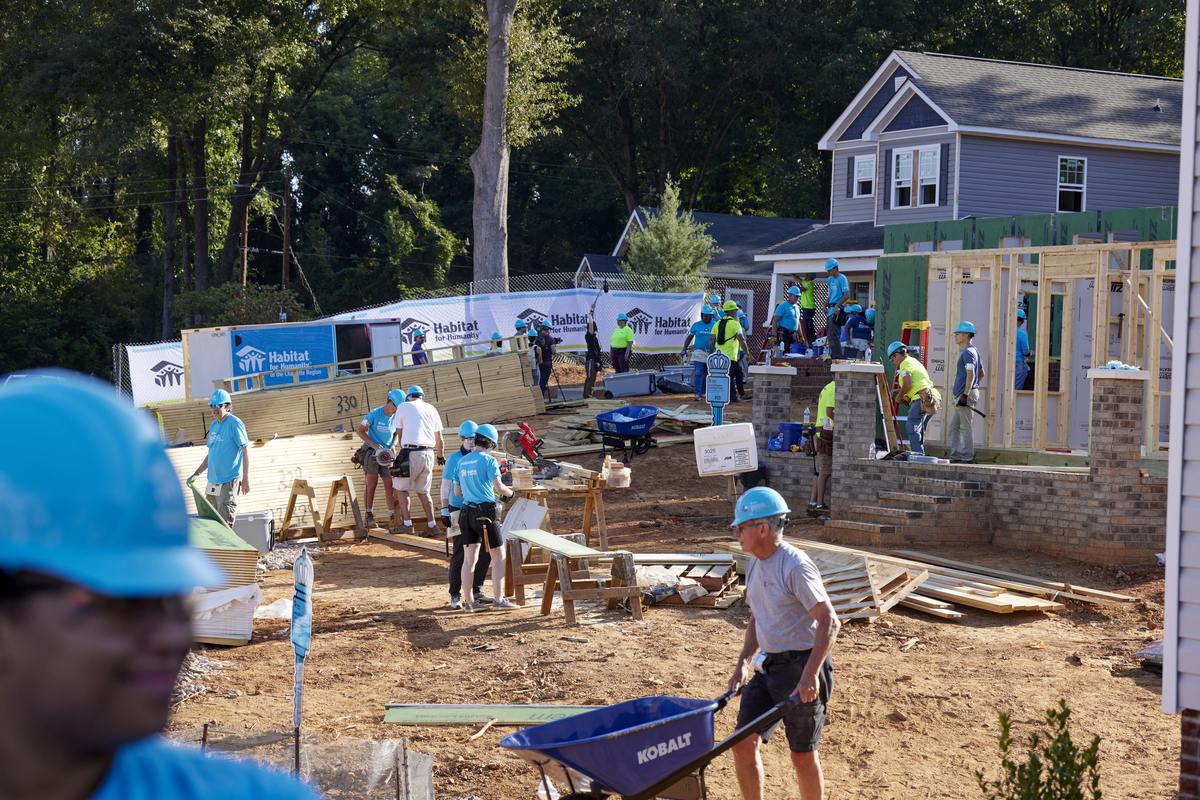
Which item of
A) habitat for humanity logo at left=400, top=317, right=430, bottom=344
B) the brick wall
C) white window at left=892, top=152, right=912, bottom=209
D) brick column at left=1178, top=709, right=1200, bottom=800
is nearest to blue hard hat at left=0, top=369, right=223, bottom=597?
brick column at left=1178, top=709, right=1200, bottom=800

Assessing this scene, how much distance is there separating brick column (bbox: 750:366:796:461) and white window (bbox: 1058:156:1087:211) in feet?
54.3

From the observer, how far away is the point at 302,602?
17.8 feet

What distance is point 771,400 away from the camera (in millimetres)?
17016

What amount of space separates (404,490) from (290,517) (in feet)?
6.41

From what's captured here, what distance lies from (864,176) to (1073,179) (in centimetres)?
647

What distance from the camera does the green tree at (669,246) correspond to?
36.2 meters

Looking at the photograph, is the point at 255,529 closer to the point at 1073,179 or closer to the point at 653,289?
the point at 653,289

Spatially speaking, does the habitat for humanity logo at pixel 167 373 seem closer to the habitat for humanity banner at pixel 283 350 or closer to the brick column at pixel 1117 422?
the habitat for humanity banner at pixel 283 350

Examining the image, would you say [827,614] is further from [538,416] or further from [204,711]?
[538,416]

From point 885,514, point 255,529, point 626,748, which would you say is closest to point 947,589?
point 885,514

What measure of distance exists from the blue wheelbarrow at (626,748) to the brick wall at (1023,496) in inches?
350

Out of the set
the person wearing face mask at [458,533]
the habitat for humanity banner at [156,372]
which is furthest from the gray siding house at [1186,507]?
the habitat for humanity banner at [156,372]

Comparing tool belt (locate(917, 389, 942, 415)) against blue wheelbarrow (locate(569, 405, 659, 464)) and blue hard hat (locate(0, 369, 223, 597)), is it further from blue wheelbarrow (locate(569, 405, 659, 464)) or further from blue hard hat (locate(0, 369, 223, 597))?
blue hard hat (locate(0, 369, 223, 597))

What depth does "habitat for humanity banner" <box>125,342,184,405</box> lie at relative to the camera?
81.0 feet
